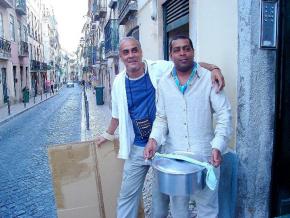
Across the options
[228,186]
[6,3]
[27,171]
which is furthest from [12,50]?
[228,186]

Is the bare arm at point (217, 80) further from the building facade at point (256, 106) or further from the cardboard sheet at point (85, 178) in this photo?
the cardboard sheet at point (85, 178)

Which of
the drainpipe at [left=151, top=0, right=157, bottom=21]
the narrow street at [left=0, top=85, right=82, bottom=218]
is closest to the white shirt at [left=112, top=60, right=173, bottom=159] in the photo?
the narrow street at [left=0, top=85, right=82, bottom=218]

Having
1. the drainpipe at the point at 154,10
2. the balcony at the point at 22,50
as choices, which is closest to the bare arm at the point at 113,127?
the drainpipe at the point at 154,10

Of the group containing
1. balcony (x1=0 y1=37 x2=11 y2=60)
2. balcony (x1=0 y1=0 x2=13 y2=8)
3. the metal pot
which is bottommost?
the metal pot

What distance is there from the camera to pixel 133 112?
3.40 m

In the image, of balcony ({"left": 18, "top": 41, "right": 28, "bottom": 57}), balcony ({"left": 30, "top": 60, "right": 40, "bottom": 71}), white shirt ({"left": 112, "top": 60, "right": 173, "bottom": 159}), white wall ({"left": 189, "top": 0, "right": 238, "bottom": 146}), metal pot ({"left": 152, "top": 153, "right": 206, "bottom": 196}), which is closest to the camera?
metal pot ({"left": 152, "top": 153, "right": 206, "bottom": 196})

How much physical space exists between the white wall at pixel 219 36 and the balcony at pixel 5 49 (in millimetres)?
20193

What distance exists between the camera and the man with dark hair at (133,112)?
3.34 meters

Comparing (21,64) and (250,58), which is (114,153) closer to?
(250,58)

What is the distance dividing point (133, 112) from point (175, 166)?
0.88 meters

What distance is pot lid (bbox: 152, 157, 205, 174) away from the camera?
8.60 feet

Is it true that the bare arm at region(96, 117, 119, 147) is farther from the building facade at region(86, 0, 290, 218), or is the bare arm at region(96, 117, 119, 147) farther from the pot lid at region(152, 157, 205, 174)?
the building facade at region(86, 0, 290, 218)

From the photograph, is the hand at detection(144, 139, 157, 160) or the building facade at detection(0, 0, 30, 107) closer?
the hand at detection(144, 139, 157, 160)

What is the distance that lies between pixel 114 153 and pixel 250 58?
164 centimetres
